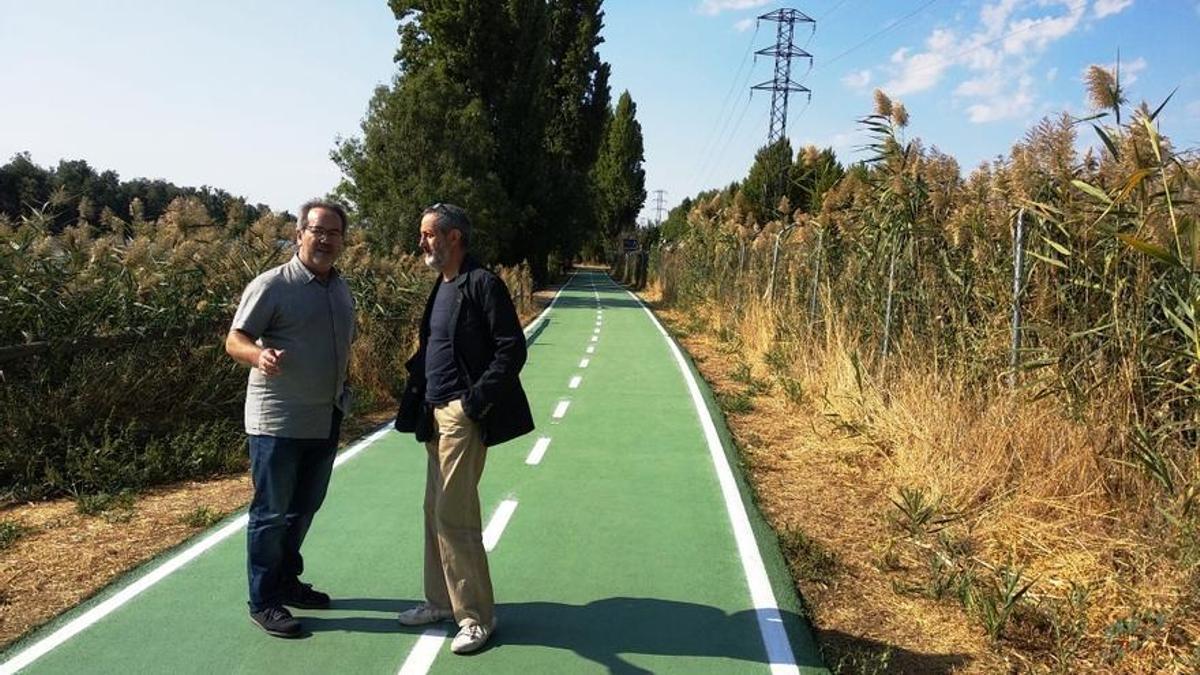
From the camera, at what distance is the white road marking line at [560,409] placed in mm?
10169

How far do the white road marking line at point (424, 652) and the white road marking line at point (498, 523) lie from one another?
4.05 feet

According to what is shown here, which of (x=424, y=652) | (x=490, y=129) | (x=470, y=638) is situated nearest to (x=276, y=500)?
(x=424, y=652)

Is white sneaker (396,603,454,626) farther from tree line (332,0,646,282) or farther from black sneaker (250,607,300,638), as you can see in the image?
tree line (332,0,646,282)

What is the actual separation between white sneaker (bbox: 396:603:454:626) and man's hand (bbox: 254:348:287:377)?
1420mm

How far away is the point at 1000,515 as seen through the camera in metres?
5.43

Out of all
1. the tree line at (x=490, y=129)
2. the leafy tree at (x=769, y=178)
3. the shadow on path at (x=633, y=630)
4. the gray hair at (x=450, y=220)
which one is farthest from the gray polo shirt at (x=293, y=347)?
the leafy tree at (x=769, y=178)

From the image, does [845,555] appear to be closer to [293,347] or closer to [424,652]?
[424,652]

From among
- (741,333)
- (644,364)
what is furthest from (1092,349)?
(741,333)

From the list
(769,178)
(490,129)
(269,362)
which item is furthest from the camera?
(769,178)

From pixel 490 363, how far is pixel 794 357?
8.56 metres

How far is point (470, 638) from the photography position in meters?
3.99

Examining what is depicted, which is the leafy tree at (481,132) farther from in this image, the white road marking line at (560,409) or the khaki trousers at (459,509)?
the khaki trousers at (459,509)

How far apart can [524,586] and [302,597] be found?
3.97ft

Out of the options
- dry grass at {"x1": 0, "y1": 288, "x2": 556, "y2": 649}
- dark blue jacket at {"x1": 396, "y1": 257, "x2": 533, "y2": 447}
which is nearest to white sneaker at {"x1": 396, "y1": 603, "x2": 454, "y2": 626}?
dark blue jacket at {"x1": 396, "y1": 257, "x2": 533, "y2": 447}
